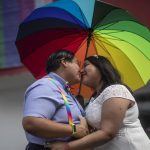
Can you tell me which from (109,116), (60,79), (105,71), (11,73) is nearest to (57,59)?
(60,79)

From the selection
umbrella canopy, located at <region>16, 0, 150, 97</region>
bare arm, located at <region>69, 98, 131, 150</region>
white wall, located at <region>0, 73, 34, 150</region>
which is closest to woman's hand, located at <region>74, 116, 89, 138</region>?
bare arm, located at <region>69, 98, 131, 150</region>

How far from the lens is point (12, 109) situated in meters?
6.06

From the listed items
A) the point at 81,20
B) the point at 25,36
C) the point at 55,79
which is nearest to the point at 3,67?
the point at 25,36

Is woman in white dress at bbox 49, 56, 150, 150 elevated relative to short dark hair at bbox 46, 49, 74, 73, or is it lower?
lower

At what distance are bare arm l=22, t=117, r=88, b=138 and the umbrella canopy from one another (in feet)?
3.50

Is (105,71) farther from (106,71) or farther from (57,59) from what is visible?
(57,59)

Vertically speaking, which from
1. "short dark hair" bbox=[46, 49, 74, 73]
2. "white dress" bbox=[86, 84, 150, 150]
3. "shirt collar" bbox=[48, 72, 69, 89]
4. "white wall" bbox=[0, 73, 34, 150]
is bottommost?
"white wall" bbox=[0, 73, 34, 150]

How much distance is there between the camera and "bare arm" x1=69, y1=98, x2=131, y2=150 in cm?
343

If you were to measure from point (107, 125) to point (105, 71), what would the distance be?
19.2 inches

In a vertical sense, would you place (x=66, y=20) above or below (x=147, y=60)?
above

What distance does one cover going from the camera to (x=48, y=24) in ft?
13.8

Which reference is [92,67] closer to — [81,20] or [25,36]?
[81,20]

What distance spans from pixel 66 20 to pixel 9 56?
6.48ft

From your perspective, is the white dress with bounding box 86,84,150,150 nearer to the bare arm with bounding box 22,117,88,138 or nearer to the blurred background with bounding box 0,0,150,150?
the bare arm with bounding box 22,117,88,138
